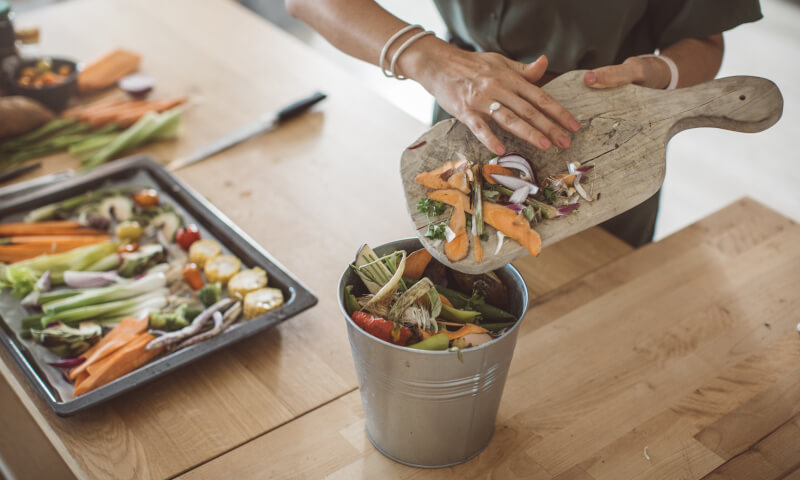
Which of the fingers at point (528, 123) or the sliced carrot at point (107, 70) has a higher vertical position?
the fingers at point (528, 123)

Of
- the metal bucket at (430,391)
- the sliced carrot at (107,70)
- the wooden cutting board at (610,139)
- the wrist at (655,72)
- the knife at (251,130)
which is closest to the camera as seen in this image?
the metal bucket at (430,391)

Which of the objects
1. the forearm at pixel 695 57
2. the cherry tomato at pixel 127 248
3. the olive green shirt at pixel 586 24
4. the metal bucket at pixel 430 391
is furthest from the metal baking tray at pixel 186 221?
the forearm at pixel 695 57

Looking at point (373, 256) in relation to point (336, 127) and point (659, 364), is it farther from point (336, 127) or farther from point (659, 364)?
point (336, 127)

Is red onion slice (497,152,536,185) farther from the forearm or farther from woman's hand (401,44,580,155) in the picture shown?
the forearm

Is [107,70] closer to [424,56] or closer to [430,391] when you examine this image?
[424,56]

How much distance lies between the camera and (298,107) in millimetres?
2010

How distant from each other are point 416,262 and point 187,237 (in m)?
0.67

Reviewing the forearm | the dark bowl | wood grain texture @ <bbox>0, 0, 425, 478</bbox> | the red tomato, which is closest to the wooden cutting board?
the red tomato

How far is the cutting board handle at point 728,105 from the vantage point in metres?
1.10

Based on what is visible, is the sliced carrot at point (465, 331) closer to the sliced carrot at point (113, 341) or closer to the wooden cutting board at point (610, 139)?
the wooden cutting board at point (610, 139)

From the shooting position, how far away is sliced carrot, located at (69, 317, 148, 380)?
4.12 ft

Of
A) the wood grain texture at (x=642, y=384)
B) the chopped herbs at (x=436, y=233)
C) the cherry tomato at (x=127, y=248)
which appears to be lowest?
the cherry tomato at (x=127, y=248)

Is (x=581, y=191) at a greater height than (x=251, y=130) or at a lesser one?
greater

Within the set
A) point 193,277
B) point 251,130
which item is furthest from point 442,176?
point 251,130
